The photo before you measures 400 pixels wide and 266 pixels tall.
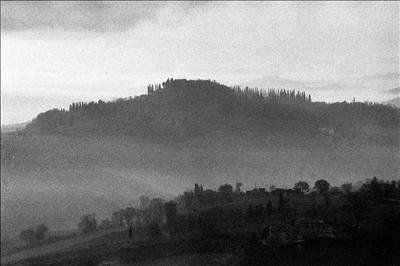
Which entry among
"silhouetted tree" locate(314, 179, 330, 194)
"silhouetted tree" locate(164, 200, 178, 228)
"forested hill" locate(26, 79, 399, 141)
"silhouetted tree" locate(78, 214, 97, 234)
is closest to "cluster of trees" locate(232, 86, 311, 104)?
"forested hill" locate(26, 79, 399, 141)

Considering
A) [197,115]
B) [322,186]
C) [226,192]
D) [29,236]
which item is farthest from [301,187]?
[197,115]

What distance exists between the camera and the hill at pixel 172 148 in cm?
4675

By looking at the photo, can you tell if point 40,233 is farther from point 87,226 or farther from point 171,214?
point 171,214

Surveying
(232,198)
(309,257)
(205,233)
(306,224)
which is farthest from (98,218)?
(309,257)

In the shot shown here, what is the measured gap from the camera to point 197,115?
71688 millimetres

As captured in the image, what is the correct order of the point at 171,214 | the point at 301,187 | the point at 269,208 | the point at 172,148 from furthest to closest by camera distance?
the point at 172,148 < the point at 301,187 < the point at 171,214 < the point at 269,208

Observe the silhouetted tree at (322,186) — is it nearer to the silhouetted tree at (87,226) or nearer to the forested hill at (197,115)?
the forested hill at (197,115)

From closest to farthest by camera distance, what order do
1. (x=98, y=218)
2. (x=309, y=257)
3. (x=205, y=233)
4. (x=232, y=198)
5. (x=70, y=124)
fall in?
(x=309, y=257) < (x=205, y=233) < (x=232, y=198) < (x=98, y=218) < (x=70, y=124)

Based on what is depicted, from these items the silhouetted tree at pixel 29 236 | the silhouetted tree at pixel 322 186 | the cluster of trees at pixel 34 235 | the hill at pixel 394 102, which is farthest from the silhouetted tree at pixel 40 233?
the hill at pixel 394 102

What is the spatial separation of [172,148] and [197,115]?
5.23m

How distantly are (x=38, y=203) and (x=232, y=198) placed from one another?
2357cm

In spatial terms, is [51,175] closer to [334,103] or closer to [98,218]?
[98,218]

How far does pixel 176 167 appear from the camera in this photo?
67938 millimetres

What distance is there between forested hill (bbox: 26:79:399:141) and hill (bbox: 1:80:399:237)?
152 millimetres
